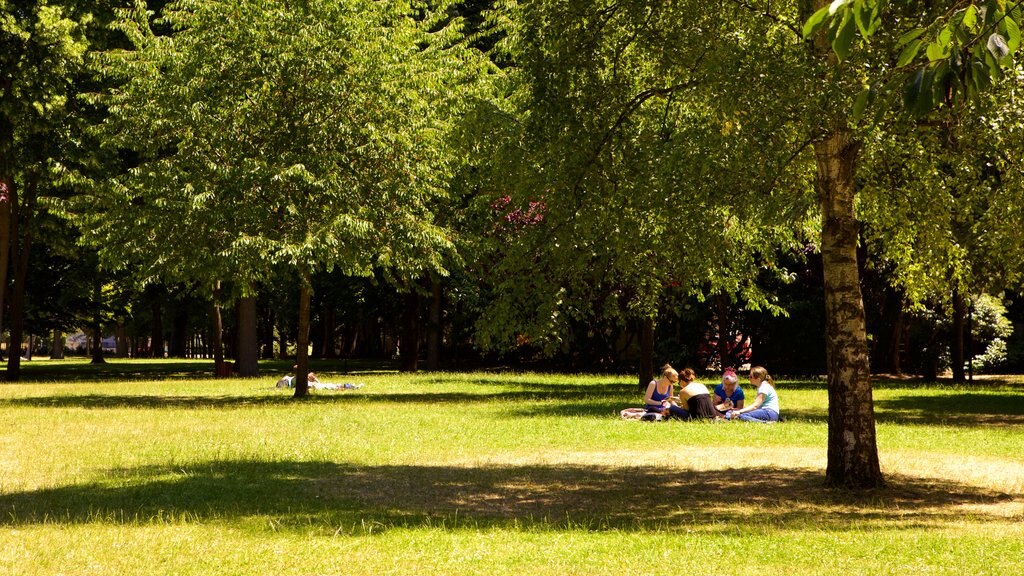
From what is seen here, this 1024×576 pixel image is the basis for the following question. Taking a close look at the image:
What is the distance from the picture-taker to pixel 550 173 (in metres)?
13.7

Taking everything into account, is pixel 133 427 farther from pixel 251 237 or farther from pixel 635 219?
pixel 635 219

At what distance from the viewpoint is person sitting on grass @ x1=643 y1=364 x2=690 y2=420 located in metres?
21.2

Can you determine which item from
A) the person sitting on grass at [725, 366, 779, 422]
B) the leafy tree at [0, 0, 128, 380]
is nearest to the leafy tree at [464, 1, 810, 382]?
the person sitting on grass at [725, 366, 779, 422]

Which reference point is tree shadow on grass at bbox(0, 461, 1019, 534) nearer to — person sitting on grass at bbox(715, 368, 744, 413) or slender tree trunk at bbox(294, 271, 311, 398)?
person sitting on grass at bbox(715, 368, 744, 413)

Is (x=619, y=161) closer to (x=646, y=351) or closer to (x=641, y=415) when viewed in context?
(x=641, y=415)

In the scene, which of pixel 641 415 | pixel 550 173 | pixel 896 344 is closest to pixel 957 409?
pixel 641 415

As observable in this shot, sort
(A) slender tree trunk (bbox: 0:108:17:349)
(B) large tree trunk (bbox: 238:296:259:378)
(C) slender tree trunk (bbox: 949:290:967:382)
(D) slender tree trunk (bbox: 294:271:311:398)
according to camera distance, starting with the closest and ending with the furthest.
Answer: (A) slender tree trunk (bbox: 0:108:17:349) < (D) slender tree trunk (bbox: 294:271:311:398) < (C) slender tree trunk (bbox: 949:290:967:382) < (B) large tree trunk (bbox: 238:296:259:378)

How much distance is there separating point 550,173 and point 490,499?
399 centimetres

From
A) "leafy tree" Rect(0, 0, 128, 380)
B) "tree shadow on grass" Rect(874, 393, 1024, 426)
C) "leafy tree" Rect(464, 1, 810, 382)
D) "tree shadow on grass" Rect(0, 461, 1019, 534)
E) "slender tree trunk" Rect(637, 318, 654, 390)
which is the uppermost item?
"leafy tree" Rect(0, 0, 128, 380)

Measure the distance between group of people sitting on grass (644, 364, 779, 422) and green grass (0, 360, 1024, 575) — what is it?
2.15 ft

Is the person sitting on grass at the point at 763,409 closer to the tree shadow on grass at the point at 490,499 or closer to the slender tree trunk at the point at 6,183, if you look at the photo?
the tree shadow on grass at the point at 490,499

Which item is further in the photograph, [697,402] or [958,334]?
[958,334]

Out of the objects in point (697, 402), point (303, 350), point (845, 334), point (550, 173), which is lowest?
point (697, 402)

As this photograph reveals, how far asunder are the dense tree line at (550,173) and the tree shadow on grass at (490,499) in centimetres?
122
